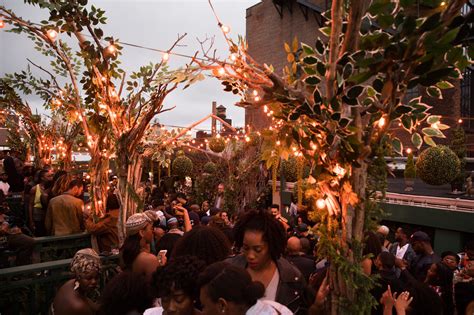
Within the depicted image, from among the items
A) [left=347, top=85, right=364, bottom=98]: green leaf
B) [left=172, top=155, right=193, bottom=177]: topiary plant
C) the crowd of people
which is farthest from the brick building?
[left=347, top=85, right=364, bottom=98]: green leaf

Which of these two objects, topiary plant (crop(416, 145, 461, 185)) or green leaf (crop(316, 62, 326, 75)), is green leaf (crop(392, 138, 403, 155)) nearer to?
green leaf (crop(316, 62, 326, 75))

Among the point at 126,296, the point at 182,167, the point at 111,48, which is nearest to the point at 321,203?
the point at 126,296

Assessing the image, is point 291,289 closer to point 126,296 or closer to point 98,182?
point 126,296

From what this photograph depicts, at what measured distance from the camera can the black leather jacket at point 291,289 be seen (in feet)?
9.82

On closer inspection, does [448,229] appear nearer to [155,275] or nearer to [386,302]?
[386,302]

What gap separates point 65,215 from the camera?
5.73 meters

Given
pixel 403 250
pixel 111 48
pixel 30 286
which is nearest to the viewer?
pixel 30 286

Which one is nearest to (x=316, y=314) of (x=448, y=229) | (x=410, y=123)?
(x=410, y=123)

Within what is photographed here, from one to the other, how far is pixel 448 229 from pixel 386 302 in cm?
937

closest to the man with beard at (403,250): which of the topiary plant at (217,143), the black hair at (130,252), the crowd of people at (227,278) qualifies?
the crowd of people at (227,278)

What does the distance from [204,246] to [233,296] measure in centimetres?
106

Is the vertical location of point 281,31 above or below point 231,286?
above

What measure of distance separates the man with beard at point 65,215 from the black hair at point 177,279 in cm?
363

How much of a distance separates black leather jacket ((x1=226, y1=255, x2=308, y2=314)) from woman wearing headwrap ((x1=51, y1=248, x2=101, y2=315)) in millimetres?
1033
